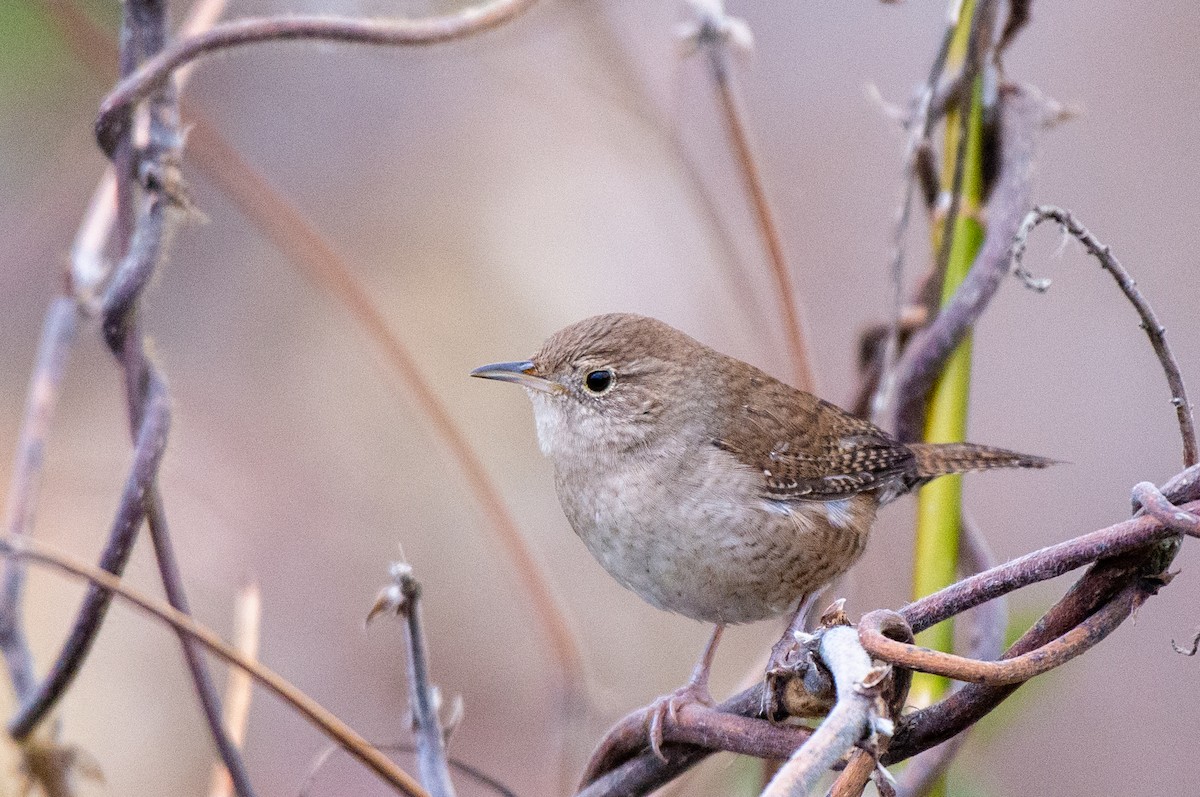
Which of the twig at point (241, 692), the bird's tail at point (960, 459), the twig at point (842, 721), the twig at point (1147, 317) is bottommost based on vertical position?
the twig at point (241, 692)

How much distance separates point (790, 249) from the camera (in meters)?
4.11

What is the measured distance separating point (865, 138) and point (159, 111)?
3075 mm

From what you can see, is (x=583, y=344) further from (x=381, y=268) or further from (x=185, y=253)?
(x=185, y=253)

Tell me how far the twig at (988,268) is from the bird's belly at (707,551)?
308 millimetres

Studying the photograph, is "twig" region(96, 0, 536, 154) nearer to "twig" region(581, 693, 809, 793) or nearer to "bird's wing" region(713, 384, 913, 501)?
"bird's wing" region(713, 384, 913, 501)

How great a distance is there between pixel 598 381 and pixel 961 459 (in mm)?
753

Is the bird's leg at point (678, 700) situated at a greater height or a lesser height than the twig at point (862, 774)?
lesser

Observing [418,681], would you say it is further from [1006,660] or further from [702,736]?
[1006,660]

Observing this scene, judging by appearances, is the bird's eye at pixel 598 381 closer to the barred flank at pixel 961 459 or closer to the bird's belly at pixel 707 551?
the bird's belly at pixel 707 551

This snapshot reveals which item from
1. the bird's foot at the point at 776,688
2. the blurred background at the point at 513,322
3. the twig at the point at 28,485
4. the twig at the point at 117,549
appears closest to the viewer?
the bird's foot at the point at 776,688

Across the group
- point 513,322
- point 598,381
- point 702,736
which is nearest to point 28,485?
point 598,381

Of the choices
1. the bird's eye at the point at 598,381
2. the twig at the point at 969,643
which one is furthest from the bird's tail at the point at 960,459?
the bird's eye at the point at 598,381

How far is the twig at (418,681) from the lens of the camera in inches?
58.1

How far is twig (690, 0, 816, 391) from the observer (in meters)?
2.40
